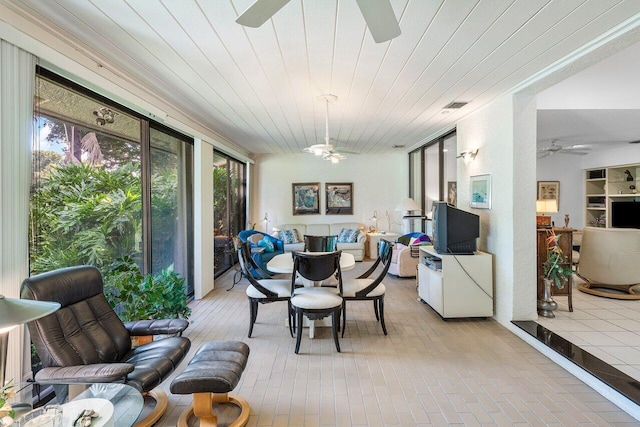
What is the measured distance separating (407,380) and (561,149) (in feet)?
19.7

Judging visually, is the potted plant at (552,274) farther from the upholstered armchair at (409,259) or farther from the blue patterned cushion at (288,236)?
the blue patterned cushion at (288,236)

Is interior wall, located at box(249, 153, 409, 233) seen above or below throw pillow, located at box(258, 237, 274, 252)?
above

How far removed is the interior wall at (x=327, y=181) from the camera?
26.5 feet

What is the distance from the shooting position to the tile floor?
102 inches

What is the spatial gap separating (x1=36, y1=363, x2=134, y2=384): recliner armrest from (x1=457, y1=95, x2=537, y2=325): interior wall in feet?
11.8

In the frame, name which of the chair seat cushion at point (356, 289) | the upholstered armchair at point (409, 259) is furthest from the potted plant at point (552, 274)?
the upholstered armchair at point (409, 259)

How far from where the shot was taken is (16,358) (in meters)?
1.79

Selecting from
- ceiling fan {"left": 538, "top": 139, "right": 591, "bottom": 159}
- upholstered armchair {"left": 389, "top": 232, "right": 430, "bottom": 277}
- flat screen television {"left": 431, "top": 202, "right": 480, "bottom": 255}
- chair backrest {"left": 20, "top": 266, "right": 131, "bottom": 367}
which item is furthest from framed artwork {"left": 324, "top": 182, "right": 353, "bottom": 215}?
chair backrest {"left": 20, "top": 266, "right": 131, "bottom": 367}

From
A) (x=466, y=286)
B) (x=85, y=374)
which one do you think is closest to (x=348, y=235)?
(x=466, y=286)

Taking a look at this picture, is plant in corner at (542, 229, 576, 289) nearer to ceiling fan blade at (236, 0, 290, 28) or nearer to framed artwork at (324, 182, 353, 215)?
ceiling fan blade at (236, 0, 290, 28)

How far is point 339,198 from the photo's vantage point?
8125 mm

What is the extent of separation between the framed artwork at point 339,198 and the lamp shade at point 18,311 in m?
6.91

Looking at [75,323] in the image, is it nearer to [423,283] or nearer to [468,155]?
[423,283]

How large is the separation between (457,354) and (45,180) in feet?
12.0
